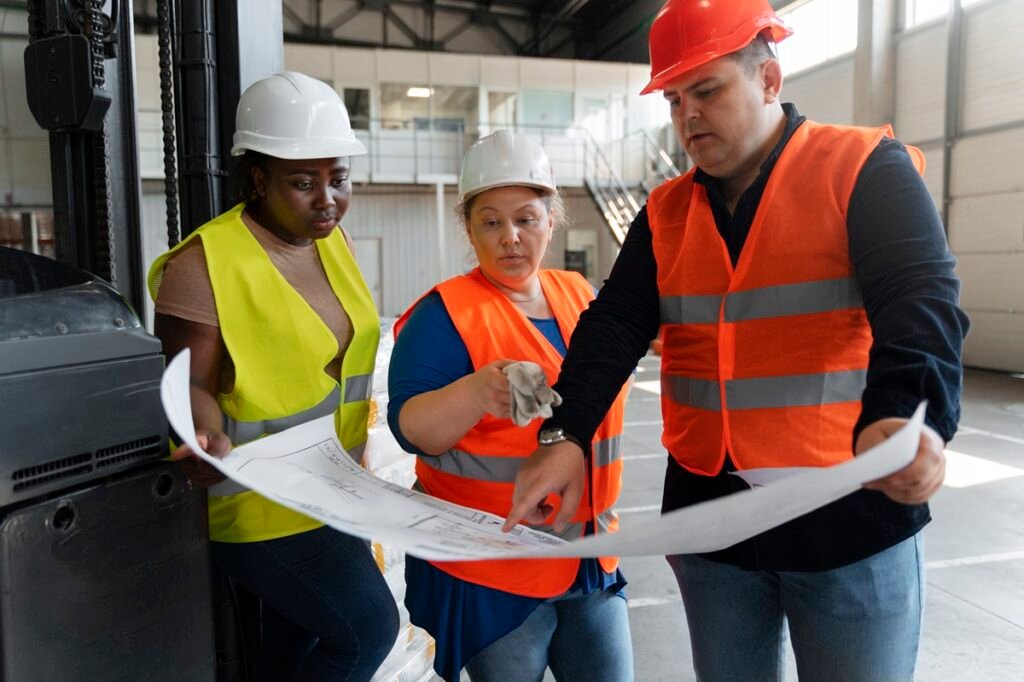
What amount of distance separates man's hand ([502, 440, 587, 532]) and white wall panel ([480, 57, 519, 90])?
754 inches

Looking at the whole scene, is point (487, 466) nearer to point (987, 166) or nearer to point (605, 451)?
point (605, 451)

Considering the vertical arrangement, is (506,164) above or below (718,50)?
below

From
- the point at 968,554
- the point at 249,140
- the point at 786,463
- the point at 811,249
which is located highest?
the point at 249,140

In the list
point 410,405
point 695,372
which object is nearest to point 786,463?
point 695,372

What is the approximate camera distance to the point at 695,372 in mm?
1508

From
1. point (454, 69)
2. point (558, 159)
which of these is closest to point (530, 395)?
point (558, 159)

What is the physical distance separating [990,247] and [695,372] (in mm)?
12702

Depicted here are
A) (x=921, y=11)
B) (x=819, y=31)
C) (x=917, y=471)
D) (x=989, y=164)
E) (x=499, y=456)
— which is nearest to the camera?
(x=917, y=471)

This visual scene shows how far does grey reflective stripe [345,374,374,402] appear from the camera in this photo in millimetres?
1919

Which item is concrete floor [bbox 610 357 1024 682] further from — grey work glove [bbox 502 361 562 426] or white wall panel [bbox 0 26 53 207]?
white wall panel [bbox 0 26 53 207]

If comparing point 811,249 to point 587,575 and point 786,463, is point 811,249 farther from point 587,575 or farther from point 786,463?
point 587,575

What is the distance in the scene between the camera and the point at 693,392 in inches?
59.4

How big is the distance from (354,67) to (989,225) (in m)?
14.3

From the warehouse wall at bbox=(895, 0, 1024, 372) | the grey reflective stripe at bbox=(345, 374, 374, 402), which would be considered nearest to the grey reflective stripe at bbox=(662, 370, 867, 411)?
the grey reflective stripe at bbox=(345, 374, 374, 402)
